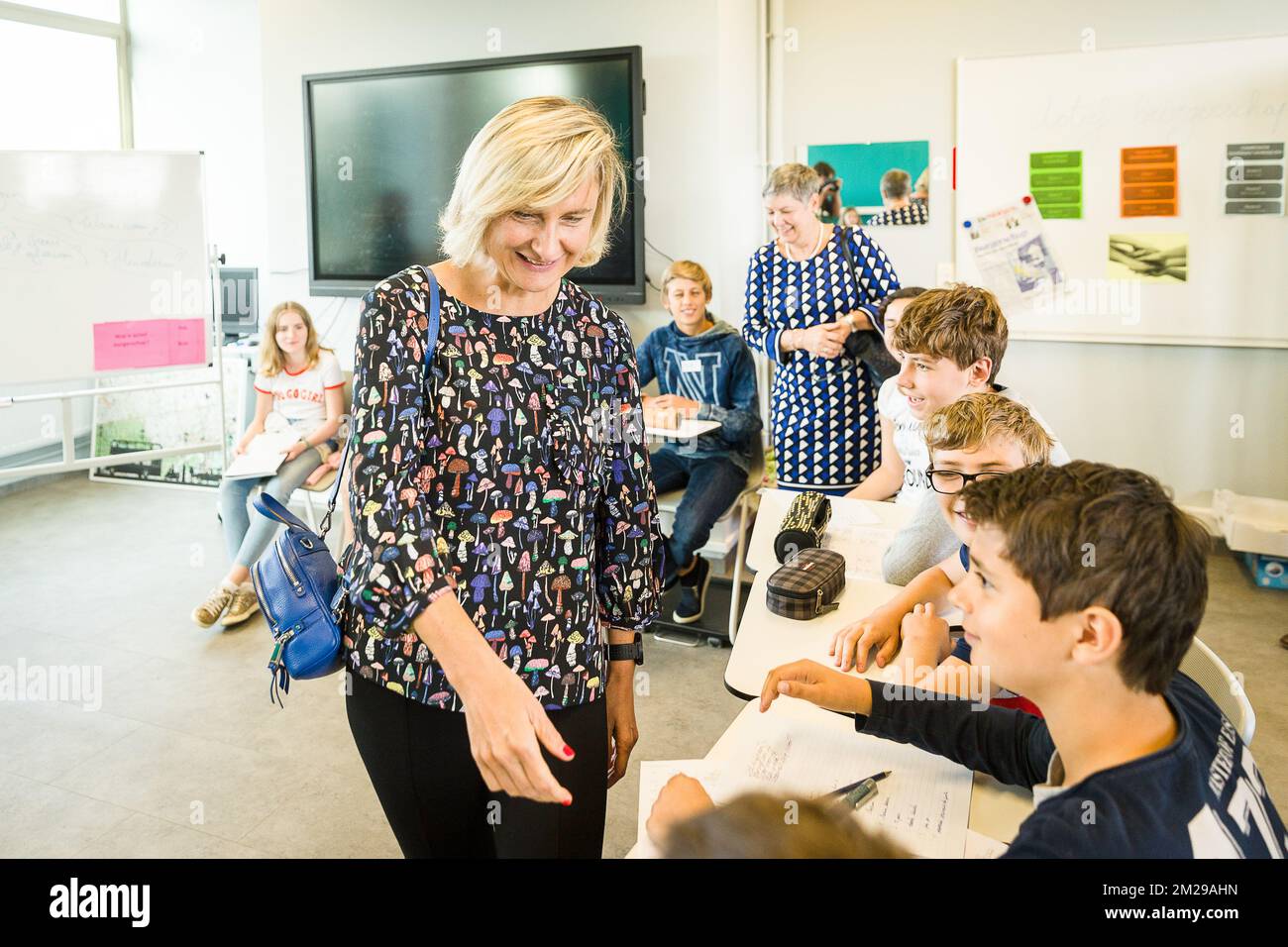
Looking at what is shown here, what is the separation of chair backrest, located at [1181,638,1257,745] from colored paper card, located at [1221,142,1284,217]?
3.34m

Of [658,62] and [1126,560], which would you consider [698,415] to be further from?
[1126,560]

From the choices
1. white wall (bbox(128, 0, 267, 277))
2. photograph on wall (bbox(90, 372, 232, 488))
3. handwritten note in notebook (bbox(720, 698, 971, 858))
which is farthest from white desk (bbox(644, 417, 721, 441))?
white wall (bbox(128, 0, 267, 277))

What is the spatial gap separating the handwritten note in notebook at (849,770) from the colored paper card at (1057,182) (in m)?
3.62

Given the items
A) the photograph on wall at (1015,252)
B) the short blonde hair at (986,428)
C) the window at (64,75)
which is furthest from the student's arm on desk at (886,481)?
the window at (64,75)

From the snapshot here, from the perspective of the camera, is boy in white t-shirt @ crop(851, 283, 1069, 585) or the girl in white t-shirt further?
the girl in white t-shirt

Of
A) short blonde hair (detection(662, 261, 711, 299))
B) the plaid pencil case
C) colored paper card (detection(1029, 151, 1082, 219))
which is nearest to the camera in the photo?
the plaid pencil case

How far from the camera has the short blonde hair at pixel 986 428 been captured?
5.33 ft

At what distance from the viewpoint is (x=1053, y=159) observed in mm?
4348

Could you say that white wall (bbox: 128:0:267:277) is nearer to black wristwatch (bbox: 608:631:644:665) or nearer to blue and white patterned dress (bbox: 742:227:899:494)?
blue and white patterned dress (bbox: 742:227:899:494)

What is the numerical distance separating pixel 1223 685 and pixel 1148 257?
11.1ft

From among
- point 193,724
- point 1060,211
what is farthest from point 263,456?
point 1060,211

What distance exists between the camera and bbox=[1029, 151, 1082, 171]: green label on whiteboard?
430 centimetres

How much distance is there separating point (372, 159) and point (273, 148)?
2.55 feet
